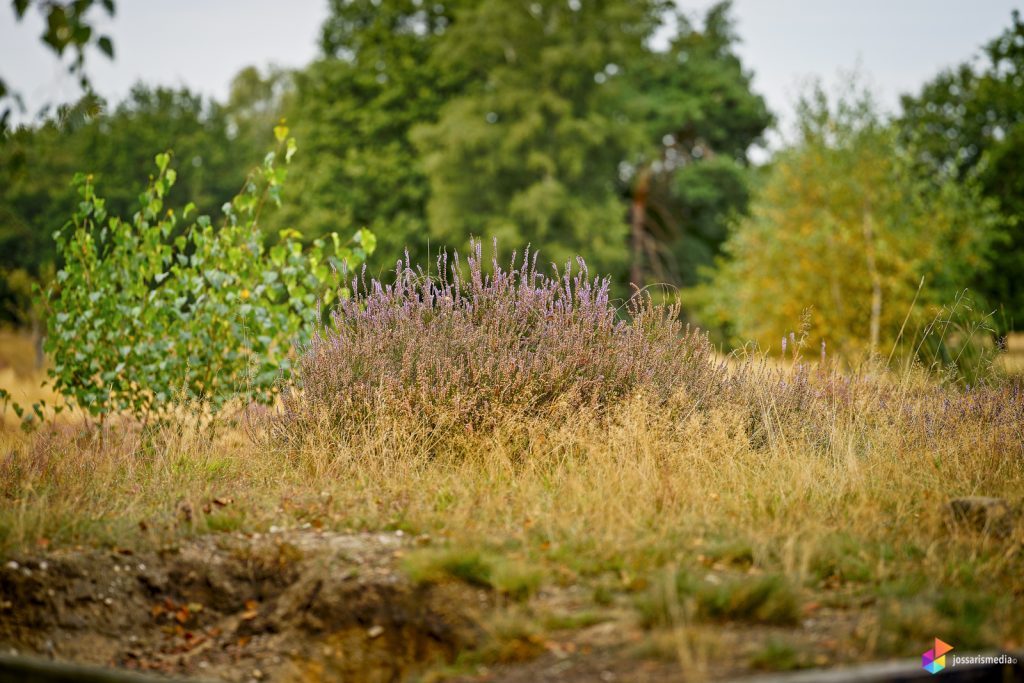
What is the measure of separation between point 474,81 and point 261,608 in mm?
22888

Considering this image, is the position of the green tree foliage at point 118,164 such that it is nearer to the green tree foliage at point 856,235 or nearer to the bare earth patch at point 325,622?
the green tree foliage at point 856,235

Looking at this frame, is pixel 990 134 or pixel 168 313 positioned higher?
pixel 990 134

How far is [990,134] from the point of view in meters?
26.9

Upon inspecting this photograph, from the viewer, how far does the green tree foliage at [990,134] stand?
23.0 meters

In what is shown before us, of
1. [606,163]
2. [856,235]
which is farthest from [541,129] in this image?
[856,235]

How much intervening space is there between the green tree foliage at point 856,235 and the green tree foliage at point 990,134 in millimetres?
830

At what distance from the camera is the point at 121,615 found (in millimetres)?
4160

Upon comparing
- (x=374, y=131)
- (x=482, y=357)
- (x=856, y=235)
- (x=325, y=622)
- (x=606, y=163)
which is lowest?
(x=325, y=622)

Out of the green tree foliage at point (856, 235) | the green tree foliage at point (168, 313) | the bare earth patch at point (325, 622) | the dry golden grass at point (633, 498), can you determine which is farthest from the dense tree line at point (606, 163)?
the bare earth patch at point (325, 622)

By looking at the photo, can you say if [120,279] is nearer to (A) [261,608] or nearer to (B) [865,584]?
(A) [261,608]

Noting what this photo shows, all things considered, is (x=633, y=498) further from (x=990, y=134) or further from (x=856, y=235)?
(x=990, y=134)

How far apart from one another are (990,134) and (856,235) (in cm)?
1018

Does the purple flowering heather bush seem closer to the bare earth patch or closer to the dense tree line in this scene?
the bare earth patch

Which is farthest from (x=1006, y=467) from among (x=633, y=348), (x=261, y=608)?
(x=261, y=608)
